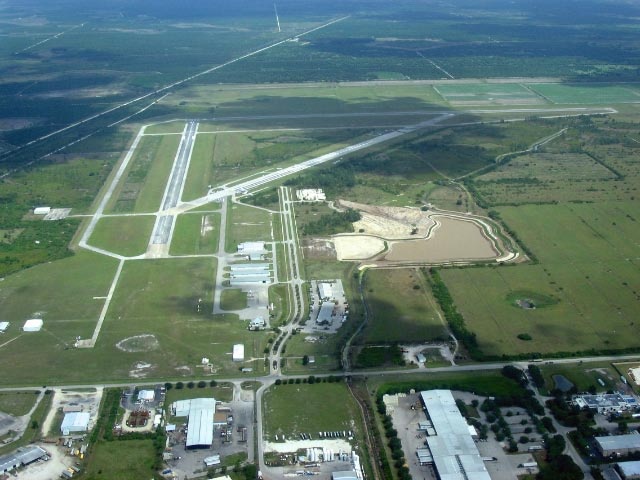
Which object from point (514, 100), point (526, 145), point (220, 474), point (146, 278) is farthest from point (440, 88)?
point (220, 474)

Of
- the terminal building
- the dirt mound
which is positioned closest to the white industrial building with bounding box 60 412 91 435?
the dirt mound

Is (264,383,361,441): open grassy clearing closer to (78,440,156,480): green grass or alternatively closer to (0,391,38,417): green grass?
(78,440,156,480): green grass

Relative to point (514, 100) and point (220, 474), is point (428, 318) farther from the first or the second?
point (514, 100)

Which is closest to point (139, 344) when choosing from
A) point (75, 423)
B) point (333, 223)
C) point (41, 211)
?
point (75, 423)

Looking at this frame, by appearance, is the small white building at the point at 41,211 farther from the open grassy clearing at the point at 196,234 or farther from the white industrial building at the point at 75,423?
the white industrial building at the point at 75,423

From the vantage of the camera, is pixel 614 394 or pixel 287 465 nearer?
pixel 287 465

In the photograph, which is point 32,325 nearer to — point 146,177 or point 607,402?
point 146,177
